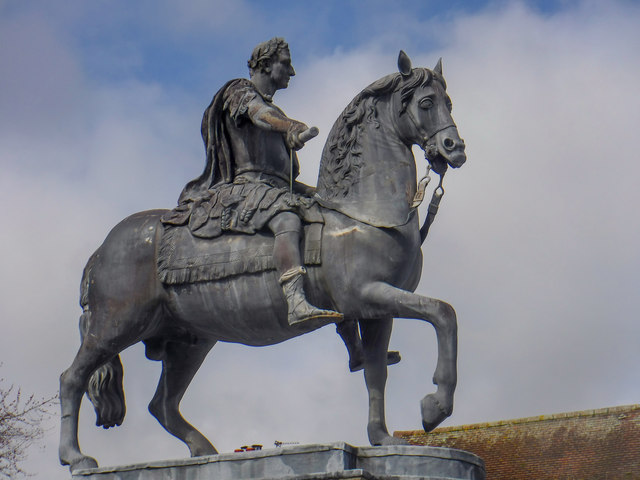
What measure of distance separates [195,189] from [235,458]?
2.83 metres

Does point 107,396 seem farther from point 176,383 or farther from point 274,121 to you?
point 274,121

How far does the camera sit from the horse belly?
9.64 m

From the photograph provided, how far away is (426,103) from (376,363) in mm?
2170

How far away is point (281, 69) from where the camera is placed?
10680mm

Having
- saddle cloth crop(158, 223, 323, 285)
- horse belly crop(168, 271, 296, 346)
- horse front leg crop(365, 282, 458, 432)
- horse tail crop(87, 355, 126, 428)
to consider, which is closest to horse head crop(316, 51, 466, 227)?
saddle cloth crop(158, 223, 323, 285)

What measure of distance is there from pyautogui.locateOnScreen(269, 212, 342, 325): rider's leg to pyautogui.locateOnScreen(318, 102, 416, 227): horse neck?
1.27ft

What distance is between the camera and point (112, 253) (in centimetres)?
1029

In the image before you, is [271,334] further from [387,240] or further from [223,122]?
[223,122]

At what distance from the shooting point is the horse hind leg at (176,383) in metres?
10.5

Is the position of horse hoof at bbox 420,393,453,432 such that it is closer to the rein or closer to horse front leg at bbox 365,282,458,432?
horse front leg at bbox 365,282,458,432

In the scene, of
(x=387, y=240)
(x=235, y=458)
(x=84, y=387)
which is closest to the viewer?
(x=235, y=458)

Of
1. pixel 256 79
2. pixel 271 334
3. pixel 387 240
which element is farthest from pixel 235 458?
pixel 256 79

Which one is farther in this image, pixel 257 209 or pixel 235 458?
pixel 257 209

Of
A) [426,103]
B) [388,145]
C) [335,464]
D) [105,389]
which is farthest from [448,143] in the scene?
[105,389]
